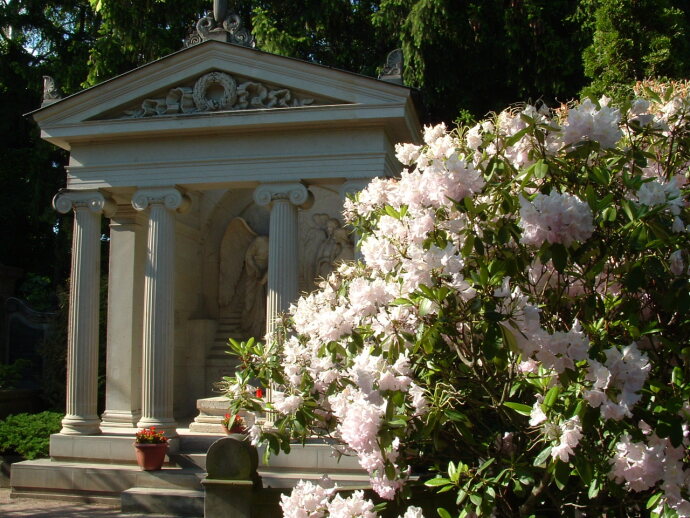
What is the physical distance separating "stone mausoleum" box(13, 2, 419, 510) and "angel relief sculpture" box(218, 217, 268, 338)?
96.2 inches

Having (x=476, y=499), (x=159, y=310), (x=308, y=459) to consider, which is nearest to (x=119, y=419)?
(x=159, y=310)

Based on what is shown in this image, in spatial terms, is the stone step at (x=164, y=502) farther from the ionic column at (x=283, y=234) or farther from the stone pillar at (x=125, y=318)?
the ionic column at (x=283, y=234)

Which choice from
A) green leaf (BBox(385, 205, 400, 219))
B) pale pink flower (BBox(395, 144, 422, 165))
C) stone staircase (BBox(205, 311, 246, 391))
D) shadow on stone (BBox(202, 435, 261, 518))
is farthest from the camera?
stone staircase (BBox(205, 311, 246, 391))

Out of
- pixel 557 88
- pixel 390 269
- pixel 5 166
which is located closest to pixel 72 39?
pixel 5 166

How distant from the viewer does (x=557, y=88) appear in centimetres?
1672

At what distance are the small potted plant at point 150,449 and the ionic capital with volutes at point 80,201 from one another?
4.00m

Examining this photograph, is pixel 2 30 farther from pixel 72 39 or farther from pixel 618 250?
pixel 618 250

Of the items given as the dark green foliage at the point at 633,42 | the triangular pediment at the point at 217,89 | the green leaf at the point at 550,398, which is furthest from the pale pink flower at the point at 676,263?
the dark green foliage at the point at 633,42

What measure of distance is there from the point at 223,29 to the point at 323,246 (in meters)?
4.72

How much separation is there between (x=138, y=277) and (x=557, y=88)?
986 cm

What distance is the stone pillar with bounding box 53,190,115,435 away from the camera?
42.0 feet

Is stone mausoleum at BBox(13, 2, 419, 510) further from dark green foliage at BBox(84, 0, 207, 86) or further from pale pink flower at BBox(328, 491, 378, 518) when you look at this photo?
pale pink flower at BBox(328, 491, 378, 518)

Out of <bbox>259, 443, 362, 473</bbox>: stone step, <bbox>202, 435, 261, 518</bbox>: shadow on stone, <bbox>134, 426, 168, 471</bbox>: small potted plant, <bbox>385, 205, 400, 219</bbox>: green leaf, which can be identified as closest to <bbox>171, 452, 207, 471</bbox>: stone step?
<bbox>134, 426, 168, 471</bbox>: small potted plant

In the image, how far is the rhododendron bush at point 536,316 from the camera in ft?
11.5
